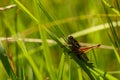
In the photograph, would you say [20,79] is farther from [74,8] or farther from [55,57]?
[74,8]

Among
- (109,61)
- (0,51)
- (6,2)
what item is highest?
(6,2)

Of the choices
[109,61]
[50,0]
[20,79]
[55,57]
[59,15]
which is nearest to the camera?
[20,79]

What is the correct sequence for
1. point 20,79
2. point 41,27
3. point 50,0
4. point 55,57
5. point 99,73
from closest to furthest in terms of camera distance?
1. point 99,73
2. point 41,27
3. point 20,79
4. point 55,57
5. point 50,0

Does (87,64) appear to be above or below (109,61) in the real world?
above

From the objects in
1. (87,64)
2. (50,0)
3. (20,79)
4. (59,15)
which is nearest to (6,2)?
(50,0)

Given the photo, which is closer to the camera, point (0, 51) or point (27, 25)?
point (0, 51)

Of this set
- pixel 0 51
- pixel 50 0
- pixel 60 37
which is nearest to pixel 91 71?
pixel 60 37

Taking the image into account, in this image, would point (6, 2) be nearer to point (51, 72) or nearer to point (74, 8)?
point (74, 8)
